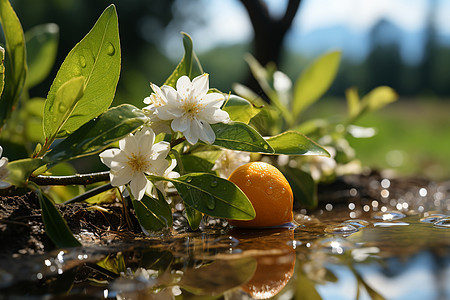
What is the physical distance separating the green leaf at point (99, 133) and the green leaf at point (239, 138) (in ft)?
0.59

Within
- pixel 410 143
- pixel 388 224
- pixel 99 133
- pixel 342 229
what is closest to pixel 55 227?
pixel 99 133

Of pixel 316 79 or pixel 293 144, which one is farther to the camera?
pixel 316 79

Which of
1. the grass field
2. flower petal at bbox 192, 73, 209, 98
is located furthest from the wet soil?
the grass field

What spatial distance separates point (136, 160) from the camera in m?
0.88

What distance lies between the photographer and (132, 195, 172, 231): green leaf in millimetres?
948

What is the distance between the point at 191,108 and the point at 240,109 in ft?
0.55

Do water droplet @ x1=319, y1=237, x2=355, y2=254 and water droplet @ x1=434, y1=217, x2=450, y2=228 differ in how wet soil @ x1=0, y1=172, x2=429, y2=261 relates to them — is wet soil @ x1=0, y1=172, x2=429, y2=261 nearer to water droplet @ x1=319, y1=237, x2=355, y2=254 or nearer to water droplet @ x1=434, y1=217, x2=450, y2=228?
water droplet @ x1=319, y1=237, x2=355, y2=254

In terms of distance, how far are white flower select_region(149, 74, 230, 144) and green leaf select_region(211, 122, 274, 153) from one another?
0.03 m

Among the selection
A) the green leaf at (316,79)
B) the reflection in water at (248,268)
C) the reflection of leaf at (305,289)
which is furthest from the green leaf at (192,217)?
the green leaf at (316,79)

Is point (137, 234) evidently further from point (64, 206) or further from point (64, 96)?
point (64, 96)

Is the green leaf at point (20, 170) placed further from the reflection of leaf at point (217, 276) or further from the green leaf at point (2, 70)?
the reflection of leaf at point (217, 276)

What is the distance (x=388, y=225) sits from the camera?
1.08 m

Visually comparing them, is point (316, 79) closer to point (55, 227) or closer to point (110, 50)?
point (110, 50)

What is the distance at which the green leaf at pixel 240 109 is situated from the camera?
103 cm
